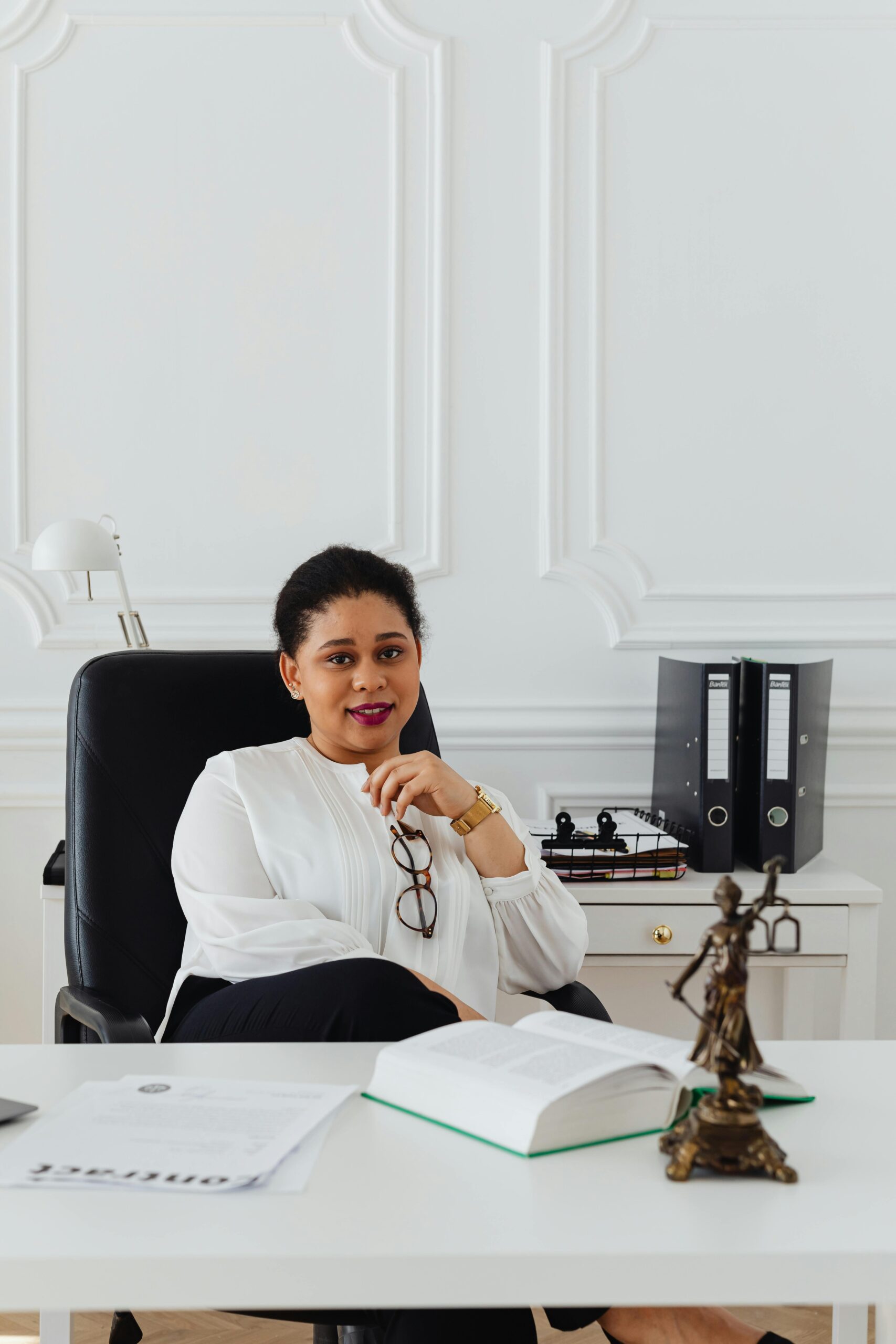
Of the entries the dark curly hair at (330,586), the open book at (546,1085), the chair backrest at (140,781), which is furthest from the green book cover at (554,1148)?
the dark curly hair at (330,586)

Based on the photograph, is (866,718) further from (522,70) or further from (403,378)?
(522,70)

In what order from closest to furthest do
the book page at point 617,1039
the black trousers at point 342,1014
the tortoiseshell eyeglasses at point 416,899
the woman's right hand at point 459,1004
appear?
1. the book page at point 617,1039
2. the black trousers at point 342,1014
3. the woman's right hand at point 459,1004
4. the tortoiseshell eyeglasses at point 416,899

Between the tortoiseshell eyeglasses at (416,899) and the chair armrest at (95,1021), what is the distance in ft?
1.18

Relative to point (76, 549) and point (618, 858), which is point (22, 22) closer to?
point (76, 549)

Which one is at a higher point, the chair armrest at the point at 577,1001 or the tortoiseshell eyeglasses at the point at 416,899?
the tortoiseshell eyeglasses at the point at 416,899

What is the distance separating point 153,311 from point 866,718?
1.71m

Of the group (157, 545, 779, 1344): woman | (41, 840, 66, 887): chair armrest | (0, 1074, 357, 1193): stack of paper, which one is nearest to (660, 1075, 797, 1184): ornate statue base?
(0, 1074, 357, 1193): stack of paper

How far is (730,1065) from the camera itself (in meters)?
0.86

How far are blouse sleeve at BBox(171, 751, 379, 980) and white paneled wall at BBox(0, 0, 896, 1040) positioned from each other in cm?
88

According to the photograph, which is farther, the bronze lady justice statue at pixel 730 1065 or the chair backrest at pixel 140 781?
the chair backrest at pixel 140 781

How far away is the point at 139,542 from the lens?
247 cm

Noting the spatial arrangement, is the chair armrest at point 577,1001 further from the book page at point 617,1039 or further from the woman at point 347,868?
the book page at point 617,1039

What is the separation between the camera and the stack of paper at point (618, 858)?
2.08m

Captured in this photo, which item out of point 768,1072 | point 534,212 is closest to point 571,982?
point 768,1072
